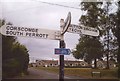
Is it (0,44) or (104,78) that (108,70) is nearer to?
(104,78)

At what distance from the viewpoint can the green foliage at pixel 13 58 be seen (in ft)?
42.6

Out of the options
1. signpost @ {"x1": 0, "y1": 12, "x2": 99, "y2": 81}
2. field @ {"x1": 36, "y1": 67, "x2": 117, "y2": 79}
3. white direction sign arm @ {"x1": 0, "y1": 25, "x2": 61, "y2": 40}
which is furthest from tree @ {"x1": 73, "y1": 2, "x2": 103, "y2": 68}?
white direction sign arm @ {"x1": 0, "y1": 25, "x2": 61, "y2": 40}

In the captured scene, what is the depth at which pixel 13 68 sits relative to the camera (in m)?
13.4

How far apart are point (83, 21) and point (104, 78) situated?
3.72 m

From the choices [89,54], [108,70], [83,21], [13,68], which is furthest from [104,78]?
[13,68]

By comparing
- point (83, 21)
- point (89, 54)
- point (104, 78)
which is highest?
point (83, 21)

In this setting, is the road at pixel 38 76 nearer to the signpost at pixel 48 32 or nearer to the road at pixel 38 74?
the road at pixel 38 74

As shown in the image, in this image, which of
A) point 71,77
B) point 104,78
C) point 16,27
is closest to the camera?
point 16,27

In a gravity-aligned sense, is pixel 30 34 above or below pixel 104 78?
above

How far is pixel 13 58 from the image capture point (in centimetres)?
1358

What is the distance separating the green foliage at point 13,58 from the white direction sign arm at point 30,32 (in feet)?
8.10

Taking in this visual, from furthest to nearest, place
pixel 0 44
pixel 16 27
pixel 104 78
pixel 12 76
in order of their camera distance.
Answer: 1. pixel 104 78
2. pixel 12 76
3. pixel 0 44
4. pixel 16 27

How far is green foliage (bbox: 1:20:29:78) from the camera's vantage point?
13.0m

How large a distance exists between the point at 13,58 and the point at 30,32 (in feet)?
Result: 11.2
